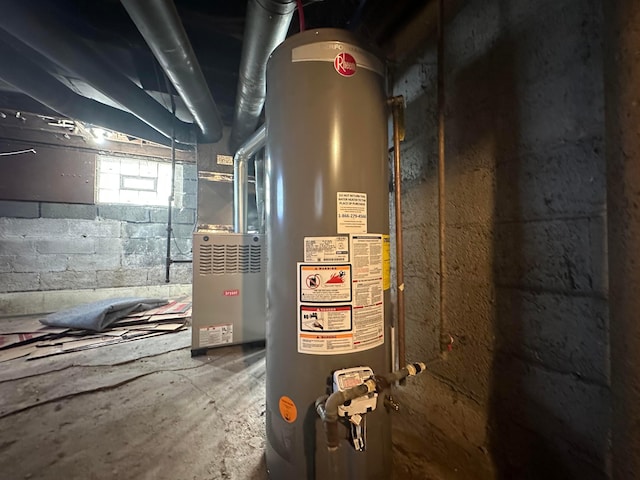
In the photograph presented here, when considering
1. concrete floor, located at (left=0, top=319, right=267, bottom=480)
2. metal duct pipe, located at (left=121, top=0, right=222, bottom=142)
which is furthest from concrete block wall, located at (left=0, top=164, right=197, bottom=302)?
metal duct pipe, located at (left=121, top=0, right=222, bottom=142)

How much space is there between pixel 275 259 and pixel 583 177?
30.2 inches

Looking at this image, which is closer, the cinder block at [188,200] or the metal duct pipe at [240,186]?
the metal duct pipe at [240,186]

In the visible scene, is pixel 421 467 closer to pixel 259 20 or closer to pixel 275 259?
pixel 275 259

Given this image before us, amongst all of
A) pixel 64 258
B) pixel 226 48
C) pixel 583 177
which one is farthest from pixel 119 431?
pixel 64 258

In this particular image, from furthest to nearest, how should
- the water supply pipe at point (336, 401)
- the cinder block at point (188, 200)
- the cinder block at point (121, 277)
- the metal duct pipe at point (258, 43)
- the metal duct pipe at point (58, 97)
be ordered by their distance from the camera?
the cinder block at point (188, 200), the cinder block at point (121, 277), the metal duct pipe at point (58, 97), the metal duct pipe at point (258, 43), the water supply pipe at point (336, 401)

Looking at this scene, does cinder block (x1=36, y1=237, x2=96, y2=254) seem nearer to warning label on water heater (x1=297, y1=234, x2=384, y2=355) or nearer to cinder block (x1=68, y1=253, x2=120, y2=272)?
cinder block (x1=68, y1=253, x2=120, y2=272)

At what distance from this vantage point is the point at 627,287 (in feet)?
1.68

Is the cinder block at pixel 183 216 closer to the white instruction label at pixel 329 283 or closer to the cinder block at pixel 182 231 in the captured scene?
the cinder block at pixel 182 231

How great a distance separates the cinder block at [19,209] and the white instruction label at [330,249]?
13.1ft

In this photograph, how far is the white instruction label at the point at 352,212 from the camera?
2.33ft

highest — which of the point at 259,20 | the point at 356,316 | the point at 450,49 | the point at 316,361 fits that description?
the point at 259,20

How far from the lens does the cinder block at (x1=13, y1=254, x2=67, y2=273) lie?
3073 mm

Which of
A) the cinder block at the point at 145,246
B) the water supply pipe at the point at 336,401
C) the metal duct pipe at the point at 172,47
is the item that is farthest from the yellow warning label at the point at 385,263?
the cinder block at the point at 145,246

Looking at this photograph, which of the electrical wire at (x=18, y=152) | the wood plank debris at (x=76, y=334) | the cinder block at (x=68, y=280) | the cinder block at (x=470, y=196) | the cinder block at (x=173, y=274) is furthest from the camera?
the cinder block at (x=173, y=274)
